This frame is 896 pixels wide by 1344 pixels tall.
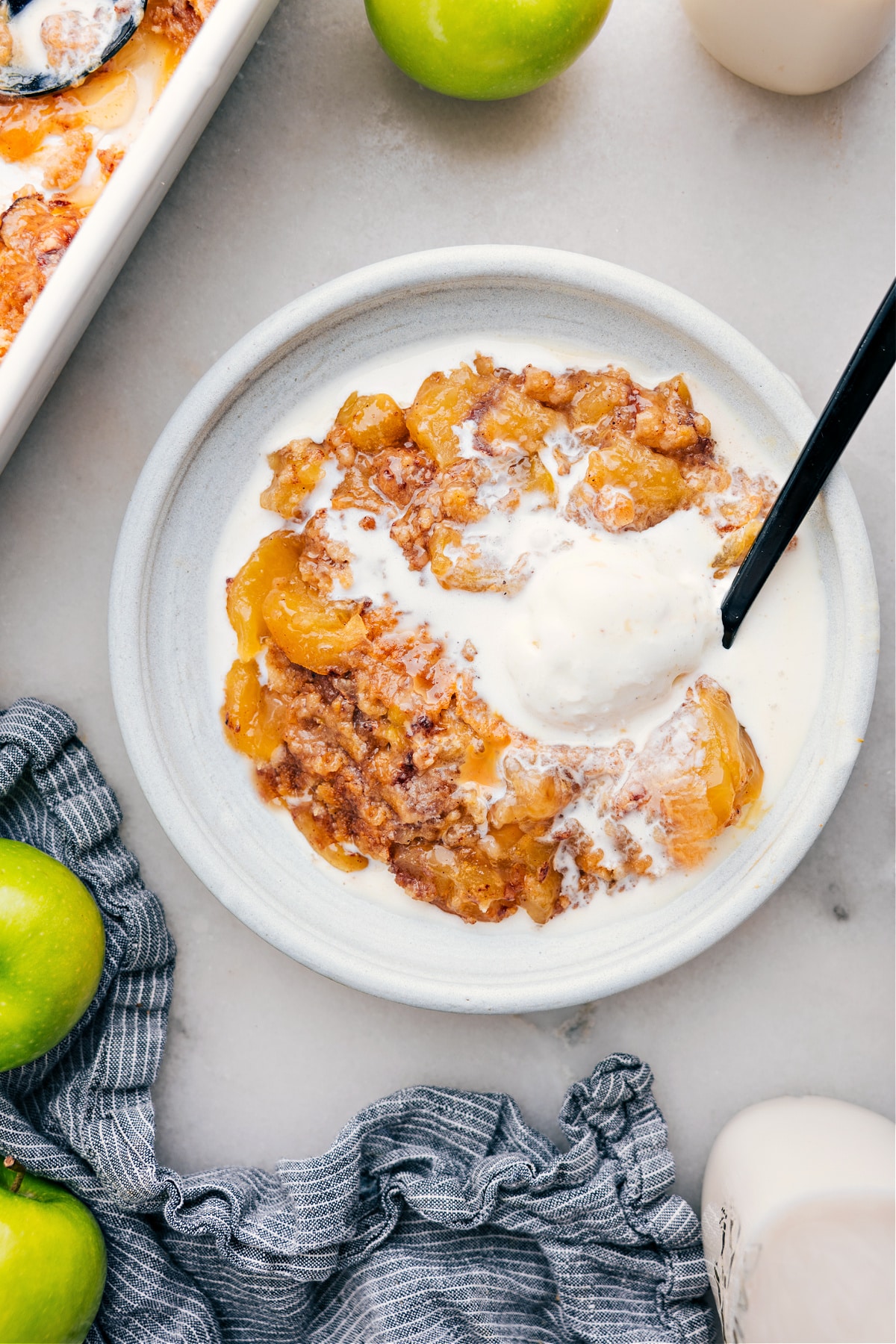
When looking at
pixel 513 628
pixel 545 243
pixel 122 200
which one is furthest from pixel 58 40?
pixel 513 628

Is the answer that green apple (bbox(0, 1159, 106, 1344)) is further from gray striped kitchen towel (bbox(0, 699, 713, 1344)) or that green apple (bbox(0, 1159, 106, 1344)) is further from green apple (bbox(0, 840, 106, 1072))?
green apple (bbox(0, 840, 106, 1072))

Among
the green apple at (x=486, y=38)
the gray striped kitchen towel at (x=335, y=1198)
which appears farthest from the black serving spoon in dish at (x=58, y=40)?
the gray striped kitchen towel at (x=335, y=1198)

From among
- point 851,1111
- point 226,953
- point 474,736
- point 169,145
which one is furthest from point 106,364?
point 851,1111

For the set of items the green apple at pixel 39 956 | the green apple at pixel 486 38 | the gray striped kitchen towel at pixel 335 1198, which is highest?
the green apple at pixel 486 38

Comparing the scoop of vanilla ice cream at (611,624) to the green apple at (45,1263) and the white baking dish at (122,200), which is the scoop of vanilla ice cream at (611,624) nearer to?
the white baking dish at (122,200)

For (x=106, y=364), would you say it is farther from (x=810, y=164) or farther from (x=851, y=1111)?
(x=851, y=1111)
